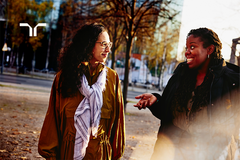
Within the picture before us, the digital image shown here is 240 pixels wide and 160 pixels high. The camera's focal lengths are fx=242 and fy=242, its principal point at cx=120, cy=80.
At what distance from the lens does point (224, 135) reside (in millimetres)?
2023

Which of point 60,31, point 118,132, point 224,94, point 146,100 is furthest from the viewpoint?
point 60,31

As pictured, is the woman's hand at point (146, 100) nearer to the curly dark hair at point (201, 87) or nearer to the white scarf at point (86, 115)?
the curly dark hair at point (201, 87)

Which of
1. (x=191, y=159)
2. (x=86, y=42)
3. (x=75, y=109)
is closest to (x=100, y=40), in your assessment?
(x=86, y=42)

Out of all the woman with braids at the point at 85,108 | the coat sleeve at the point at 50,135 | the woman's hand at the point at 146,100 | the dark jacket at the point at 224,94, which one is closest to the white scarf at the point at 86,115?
the woman with braids at the point at 85,108

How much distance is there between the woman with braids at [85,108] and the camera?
244 cm

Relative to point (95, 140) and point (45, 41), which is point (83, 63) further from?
point (45, 41)

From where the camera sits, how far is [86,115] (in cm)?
247

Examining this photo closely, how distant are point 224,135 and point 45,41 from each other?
28975mm

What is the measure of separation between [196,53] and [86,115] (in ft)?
4.02

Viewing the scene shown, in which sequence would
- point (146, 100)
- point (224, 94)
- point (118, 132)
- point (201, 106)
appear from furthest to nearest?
point (118, 132) < point (146, 100) < point (201, 106) < point (224, 94)

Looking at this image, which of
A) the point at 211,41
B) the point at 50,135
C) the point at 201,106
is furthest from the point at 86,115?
Result: the point at 211,41

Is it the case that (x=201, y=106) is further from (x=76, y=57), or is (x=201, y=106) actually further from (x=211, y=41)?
→ (x=76, y=57)

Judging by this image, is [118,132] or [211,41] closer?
[211,41]

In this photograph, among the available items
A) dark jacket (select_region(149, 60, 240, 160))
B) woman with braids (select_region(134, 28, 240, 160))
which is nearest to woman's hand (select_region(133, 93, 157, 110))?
woman with braids (select_region(134, 28, 240, 160))
